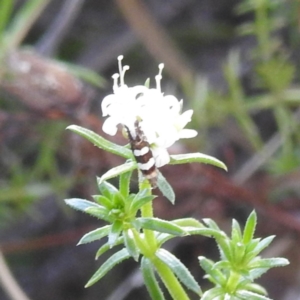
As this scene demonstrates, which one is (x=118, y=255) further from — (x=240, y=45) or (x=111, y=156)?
(x=240, y=45)

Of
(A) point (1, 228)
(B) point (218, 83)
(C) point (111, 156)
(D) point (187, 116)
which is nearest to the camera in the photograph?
(D) point (187, 116)

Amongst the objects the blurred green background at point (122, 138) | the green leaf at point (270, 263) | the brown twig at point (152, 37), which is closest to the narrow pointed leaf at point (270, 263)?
the green leaf at point (270, 263)

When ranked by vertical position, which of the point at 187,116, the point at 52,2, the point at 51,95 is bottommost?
the point at 187,116

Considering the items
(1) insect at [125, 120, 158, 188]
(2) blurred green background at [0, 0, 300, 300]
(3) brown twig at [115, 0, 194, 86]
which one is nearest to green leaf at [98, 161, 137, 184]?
(1) insect at [125, 120, 158, 188]

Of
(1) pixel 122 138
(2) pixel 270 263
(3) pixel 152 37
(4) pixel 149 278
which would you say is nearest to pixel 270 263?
(2) pixel 270 263

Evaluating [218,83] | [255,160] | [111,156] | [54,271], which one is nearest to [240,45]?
[218,83]

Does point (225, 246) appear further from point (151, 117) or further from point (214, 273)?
point (151, 117)

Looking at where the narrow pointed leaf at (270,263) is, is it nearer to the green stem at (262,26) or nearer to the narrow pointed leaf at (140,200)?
the narrow pointed leaf at (140,200)
